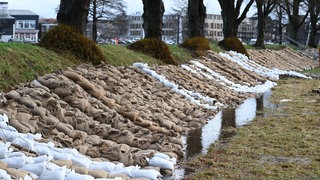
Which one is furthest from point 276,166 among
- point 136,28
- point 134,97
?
point 136,28

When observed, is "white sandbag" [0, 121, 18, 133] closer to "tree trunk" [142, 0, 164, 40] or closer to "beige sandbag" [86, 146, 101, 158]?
"beige sandbag" [86, 146, 101, 158]

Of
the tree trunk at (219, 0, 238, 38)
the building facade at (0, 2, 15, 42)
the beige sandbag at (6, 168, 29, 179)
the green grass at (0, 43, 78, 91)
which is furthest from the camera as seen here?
the building facade at (0, 2, 15, 42)

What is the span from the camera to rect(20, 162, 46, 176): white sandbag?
5.41 meters

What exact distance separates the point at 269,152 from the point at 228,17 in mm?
23175

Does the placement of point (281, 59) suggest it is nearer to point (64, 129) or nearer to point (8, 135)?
point (64, 129)

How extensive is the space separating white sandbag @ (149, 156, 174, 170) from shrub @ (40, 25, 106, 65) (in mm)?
5076

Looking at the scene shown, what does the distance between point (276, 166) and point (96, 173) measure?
7.56 feet

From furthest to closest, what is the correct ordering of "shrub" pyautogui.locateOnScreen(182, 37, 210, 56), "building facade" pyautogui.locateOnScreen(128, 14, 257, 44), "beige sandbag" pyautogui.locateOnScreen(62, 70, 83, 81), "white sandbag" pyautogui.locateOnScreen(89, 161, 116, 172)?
"building facade" pyautogui.locateOnScreen(128, 14, 257, 44)
"shrub" pyautogui.locateOnScreen(182, 37, 210, 56)
"beige sandbag" pyautogui.locateOnScreen(62, 70, 83, 81)
"white sandbag" pyautogui.locateOnScreen(89, 161, 116, 172)

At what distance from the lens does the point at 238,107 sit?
542 inches

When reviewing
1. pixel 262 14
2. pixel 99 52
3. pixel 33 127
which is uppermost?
pixel 262 14

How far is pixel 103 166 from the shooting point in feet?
20.3

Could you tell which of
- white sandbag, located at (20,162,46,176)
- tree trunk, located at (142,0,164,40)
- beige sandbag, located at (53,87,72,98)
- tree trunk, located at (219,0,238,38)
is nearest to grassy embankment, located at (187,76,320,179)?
white sandbag, located at (20,162,46,176)

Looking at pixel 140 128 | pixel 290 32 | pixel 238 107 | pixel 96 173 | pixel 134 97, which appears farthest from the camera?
pixel 290 32

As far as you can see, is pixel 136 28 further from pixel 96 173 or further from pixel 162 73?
pixel 96 173
